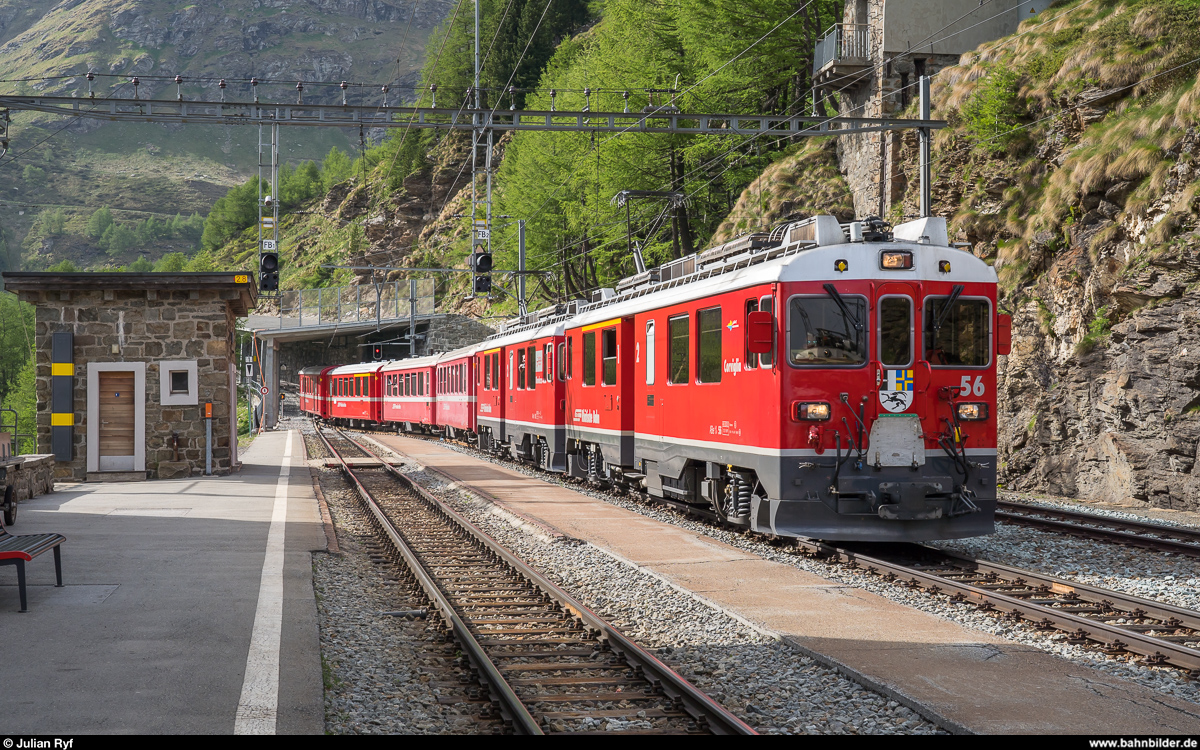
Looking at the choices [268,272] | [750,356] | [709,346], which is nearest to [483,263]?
[268,272]

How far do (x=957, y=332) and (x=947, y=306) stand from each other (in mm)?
286

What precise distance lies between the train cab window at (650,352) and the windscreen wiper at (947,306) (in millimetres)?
4319

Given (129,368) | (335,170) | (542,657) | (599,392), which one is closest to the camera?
(542,657)

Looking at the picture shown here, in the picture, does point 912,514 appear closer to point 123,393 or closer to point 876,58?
point 123,393

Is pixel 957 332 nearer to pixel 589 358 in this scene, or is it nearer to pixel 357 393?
pixel 589 358

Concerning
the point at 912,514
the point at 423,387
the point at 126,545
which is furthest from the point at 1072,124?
the point at 423,387

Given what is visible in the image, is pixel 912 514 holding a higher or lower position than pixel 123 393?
lower

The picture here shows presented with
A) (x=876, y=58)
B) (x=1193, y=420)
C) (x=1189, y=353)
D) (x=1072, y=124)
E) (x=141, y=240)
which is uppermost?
(x=141, y=240)

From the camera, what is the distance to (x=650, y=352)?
13930mm

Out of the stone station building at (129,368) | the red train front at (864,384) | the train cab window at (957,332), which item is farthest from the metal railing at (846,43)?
the train cab window at (957,332)

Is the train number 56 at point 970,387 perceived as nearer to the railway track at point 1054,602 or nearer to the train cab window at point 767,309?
the railway track at point 1054,602
